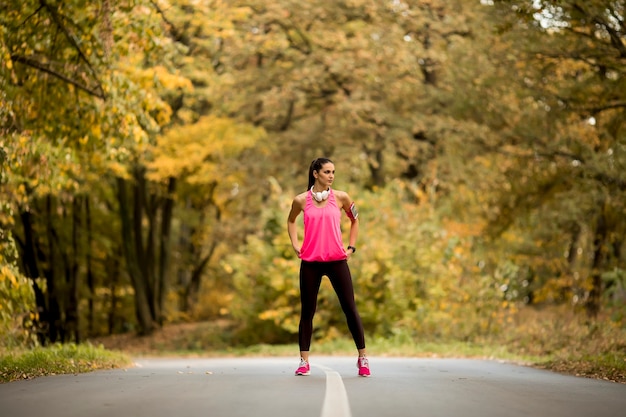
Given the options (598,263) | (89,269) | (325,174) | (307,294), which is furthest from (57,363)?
(89,269)

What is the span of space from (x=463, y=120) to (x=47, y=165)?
12.0 meters

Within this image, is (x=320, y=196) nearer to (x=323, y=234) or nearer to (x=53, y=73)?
(x=323, y=234)

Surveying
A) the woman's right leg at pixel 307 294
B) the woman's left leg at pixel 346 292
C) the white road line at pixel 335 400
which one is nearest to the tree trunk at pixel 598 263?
the woman's left leg at pixel 346 292

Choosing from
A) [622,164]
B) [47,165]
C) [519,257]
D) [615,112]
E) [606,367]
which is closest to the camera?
[606,367]

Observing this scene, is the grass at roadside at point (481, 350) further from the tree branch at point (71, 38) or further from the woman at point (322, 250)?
the tree branch at point (71, 38)

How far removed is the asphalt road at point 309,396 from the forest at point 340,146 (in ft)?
15.8

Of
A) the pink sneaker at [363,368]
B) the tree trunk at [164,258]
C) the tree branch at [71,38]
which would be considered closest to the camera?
the pink sneaker at [363,368]

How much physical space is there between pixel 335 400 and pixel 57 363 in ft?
17.5

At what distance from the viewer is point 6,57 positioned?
492 inches

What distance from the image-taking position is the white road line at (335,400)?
693 centimetres

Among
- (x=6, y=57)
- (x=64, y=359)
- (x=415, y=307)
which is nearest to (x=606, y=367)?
(x=64, y=359)

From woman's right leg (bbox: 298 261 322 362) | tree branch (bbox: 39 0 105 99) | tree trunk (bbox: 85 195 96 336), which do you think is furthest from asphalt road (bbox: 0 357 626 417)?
tree trunk (bbox: 85 195 96 336)

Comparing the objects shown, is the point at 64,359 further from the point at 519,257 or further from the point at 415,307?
the point at 519,257

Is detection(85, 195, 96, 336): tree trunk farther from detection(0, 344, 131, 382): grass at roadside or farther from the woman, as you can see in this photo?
the woman
